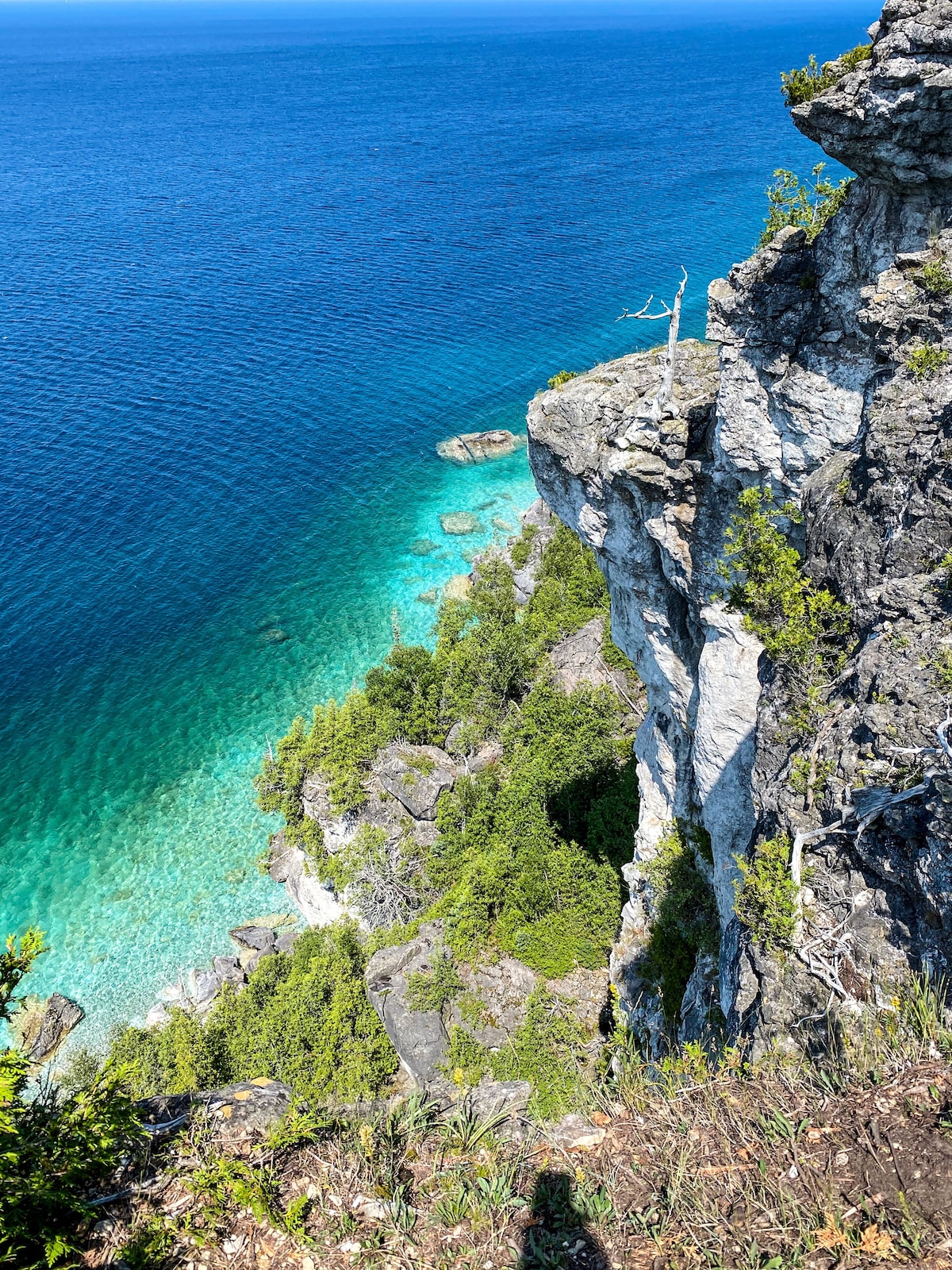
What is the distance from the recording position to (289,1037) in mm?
23266

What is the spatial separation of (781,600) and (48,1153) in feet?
37.3

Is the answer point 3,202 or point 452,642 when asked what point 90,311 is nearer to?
point 3,202

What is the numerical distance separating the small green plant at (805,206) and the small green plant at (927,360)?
10.8ft

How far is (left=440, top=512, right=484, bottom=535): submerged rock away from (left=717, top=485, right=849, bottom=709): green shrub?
113 feet

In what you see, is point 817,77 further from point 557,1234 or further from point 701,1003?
point 701,1003

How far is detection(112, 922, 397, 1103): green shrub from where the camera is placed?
2234 cm

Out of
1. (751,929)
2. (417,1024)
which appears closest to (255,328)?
(417,1024)

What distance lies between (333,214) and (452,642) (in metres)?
74.3

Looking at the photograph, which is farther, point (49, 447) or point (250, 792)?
point (49, 447)

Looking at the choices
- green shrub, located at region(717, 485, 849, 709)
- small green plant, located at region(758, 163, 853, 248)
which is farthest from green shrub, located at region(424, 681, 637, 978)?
small green plant, located at region(758, 163, 853, 248)

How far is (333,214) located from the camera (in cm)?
8981

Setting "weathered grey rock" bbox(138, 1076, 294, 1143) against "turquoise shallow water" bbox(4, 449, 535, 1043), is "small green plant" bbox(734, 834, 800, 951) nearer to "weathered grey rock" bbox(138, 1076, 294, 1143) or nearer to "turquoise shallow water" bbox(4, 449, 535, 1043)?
"weathered grey rock" bbox(138, 1076, 294, 1143)

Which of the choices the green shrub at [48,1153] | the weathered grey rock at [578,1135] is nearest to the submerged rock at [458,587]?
the weathered grey rock at [578,1135]

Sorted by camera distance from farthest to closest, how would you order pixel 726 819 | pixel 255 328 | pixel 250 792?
pixel 255 328
pixel 250 792
pixel 726 819
